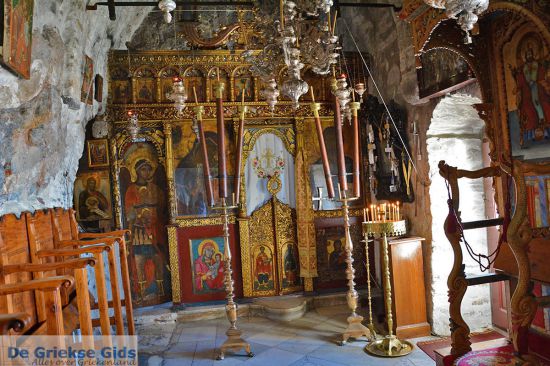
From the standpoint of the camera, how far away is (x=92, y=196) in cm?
565

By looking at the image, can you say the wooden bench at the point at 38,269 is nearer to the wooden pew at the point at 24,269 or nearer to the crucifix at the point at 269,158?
the wooden pew at the point at 24,269

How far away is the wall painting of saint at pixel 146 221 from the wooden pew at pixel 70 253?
2.34m

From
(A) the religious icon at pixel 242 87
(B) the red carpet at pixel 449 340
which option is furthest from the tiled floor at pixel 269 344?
(A) the religious icon at pixel 242 87

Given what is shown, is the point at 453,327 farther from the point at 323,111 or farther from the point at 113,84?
the point at 113,84

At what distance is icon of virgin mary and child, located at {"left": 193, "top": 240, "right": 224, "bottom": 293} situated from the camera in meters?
5.96

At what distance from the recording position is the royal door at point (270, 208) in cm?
613

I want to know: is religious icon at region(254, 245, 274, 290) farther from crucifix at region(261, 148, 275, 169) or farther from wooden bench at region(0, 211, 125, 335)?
wooden bench at region(0, 211, 125, 335)

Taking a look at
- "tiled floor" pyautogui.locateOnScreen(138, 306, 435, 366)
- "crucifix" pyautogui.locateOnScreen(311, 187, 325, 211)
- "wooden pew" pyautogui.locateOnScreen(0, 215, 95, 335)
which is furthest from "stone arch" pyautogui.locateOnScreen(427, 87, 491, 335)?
"wooden pew" pyautogui.locateOnScreen(0, 215, 95, 335)

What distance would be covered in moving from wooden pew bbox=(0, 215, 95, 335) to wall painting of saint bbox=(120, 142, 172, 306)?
8.75 feet

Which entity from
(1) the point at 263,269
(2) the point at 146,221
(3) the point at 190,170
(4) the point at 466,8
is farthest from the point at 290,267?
(4) the point at 466,8

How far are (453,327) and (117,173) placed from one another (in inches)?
179

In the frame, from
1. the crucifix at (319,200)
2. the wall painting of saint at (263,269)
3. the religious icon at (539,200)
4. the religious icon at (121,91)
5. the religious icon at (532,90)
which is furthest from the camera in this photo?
the crucifix at (319,200)

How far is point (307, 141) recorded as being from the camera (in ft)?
20.6

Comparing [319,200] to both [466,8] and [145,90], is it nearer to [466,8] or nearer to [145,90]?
[145,90]
